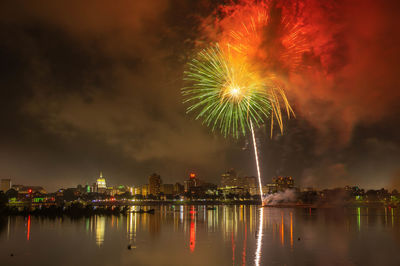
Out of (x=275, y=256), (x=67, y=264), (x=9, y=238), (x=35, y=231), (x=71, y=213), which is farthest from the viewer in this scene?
(x=71, y=213)

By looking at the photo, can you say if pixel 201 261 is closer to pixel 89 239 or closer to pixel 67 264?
pixel 67 264

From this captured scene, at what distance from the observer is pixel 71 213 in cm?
5947

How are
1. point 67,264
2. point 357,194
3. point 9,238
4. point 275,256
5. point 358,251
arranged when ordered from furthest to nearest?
point 357,194 < point 9,238 < point 358,251 < point 275,256 < point 67,264

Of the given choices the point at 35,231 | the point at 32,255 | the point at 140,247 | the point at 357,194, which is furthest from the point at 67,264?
the point at 357,194

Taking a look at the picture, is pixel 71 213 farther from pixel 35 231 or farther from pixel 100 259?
pixel 100 259

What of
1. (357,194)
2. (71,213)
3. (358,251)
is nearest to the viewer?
(358,251)

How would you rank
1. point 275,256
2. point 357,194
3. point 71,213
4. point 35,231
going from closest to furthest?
point 275,256 < point 35,231 < point 71,213 < point 357,194

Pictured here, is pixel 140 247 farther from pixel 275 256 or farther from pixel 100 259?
pixel 275 256

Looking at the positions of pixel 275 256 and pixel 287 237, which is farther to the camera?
pixel 287 237

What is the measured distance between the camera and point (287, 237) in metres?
32.5

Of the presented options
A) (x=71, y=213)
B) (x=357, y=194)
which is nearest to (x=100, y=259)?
(x=71, y=213)

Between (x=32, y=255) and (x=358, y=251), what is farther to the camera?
(x=358, y=251)

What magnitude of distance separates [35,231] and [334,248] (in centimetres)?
2682

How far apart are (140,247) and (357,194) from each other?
176 m
